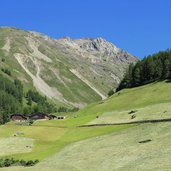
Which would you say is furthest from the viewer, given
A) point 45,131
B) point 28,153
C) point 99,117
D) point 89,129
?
point 99,117

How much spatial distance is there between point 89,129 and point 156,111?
57.6 ft

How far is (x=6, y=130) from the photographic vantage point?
11675 cm

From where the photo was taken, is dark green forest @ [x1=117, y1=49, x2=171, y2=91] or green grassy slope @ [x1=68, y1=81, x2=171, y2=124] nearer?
green grassy slope @ [x1=68, y1=81, x2=171, y2=124]

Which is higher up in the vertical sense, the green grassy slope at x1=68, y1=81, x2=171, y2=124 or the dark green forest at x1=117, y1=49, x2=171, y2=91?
the dark green forest at x1=117, y1=49, x2=171, y2=91

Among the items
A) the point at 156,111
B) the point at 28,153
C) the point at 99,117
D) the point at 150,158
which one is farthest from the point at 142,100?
the point at 150,158

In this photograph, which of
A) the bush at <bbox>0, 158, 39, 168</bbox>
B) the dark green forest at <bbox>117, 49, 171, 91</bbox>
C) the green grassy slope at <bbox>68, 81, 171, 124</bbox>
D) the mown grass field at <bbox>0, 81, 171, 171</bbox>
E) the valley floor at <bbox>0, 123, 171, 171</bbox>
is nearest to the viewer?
the valley floor at <bbox>0, 123, 171, 171</bbox>

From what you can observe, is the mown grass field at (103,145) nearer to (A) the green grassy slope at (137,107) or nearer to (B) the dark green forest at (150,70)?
(A) the green grassy slope at (137,107)

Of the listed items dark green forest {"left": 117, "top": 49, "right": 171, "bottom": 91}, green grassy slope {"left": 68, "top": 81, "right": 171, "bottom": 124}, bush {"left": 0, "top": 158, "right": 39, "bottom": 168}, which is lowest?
bush {"left": 0, "top": 158, "right": 39, "bottom": 168}

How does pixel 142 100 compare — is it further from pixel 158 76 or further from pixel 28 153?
pixel 28 153

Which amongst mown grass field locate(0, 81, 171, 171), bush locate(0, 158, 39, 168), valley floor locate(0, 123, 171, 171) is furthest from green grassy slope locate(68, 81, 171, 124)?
bush locate(0, 158, 39, 168)

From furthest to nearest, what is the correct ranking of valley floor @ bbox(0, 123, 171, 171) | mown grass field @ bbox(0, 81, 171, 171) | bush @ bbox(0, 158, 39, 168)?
bush @ bbox(0, 158, 39, 168)
mown grass field @ bbox(0, 81, 171, 171)
valley floor @ bbox(0, 123, 171, 171)

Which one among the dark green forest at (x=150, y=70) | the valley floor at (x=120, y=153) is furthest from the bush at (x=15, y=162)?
the dark green forest at (x=150, y=70)

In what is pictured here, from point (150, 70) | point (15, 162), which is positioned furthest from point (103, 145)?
point (150, 70)

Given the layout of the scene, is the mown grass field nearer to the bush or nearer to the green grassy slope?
the green grassy slope
